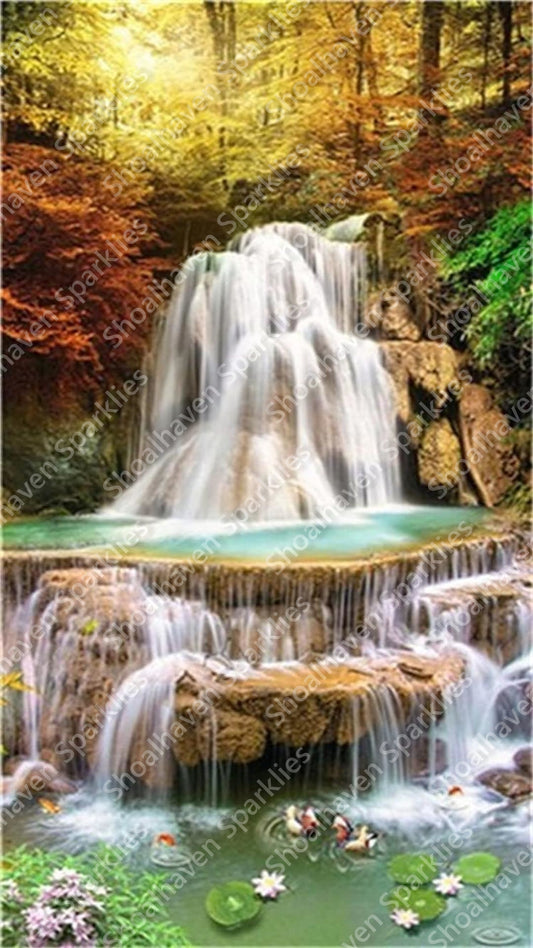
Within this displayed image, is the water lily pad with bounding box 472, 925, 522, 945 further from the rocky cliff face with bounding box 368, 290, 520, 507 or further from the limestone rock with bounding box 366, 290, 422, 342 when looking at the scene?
Result: the limestone rock with bounding box 366, 290, 422, 342

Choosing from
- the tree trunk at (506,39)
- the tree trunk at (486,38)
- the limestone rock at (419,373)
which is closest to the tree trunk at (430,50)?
the tree trunk at (486,38)

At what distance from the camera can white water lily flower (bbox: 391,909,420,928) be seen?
350 cm

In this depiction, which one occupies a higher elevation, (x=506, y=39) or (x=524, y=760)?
(x=506, y=39)

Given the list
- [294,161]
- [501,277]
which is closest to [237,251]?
[294,161]

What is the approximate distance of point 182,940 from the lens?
283 cm

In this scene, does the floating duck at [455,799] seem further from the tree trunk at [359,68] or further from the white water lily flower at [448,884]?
the tree trunk at [359,68]

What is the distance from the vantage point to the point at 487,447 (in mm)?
7531

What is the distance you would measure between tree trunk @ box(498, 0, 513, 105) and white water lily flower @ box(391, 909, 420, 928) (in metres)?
7.67

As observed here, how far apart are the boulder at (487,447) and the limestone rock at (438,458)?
11 centimetres

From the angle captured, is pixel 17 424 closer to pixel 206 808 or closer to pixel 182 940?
pixel 206 808

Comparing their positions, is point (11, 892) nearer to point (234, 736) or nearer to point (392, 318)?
point (234, 736)

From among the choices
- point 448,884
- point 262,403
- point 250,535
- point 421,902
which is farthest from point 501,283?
point 421,902

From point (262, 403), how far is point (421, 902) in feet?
14.5

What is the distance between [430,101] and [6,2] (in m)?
4.32
